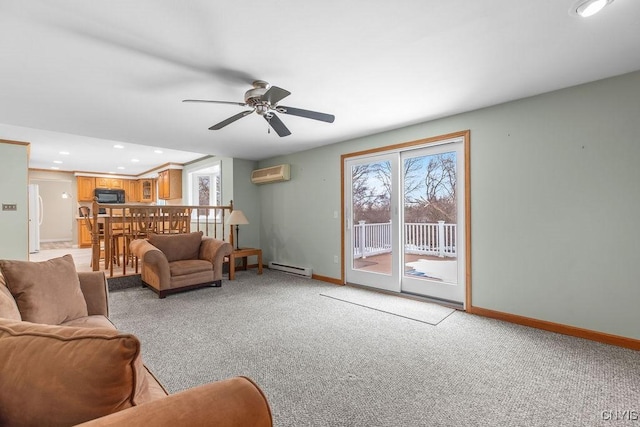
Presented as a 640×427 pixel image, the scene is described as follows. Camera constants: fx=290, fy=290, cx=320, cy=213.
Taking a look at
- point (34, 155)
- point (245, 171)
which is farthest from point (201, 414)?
point (34, 155)

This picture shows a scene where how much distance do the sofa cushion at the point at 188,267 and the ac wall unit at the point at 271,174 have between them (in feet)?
6.45

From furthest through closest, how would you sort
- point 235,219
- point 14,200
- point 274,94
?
point 235,219, point 14,200, point 274,94

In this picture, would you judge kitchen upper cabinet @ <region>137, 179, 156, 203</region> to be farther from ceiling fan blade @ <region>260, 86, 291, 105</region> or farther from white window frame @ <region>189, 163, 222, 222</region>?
ceiling fan blade @ <region>260, 86, 291, 105</region>

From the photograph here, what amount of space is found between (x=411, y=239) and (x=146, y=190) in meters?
8.32

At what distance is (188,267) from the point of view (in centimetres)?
401

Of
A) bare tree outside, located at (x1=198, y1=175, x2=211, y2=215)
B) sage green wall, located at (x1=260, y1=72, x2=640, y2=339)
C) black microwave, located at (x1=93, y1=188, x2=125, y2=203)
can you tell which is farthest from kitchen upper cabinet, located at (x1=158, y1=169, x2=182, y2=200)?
sage green wall, located at (x1=260, y1=72, x2=640, y2=339)

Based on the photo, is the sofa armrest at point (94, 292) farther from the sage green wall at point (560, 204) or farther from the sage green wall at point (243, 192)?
the sage green wall at point (243, 192)

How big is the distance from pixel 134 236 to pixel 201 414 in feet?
16.6

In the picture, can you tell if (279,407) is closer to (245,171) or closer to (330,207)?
(330,207)

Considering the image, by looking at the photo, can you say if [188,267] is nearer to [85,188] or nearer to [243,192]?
[243,192]

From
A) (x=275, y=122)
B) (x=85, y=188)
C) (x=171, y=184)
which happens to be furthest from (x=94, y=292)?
(x=85, y=188)

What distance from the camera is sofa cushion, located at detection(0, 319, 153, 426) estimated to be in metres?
0.63

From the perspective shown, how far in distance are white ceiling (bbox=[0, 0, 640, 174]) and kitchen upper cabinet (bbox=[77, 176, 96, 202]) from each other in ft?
19.5

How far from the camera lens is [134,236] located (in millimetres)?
4812
